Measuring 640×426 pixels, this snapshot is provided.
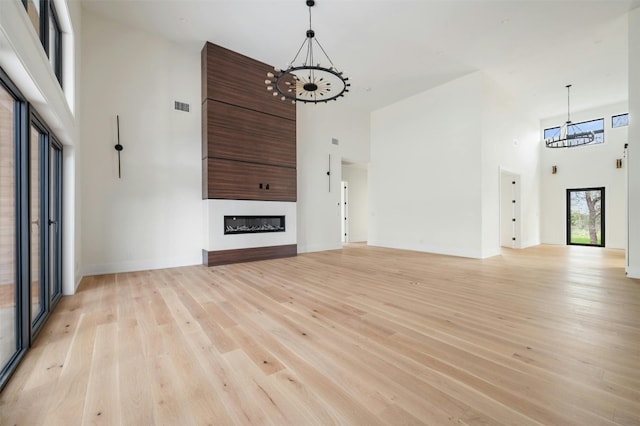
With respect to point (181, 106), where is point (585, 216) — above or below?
below

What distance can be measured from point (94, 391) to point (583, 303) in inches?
179

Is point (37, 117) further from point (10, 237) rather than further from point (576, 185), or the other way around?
point (576, 185)

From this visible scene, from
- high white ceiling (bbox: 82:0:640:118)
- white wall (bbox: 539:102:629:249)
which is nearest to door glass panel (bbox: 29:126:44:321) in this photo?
high white ceiling (bbox: 82:0:640:118)

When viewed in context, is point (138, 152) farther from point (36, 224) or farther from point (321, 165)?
point (321, 165)

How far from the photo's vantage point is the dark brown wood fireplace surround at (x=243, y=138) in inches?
211

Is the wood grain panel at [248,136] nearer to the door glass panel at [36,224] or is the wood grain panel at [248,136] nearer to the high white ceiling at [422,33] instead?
the high white ceiling at [422,33]

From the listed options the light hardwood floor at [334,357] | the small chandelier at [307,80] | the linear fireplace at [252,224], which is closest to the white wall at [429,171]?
the small chandelier at [307,80]

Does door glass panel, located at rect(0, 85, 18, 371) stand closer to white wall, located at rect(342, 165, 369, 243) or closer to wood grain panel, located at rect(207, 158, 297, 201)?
wood grain panel, located at rect(207, 158, 297, 201)

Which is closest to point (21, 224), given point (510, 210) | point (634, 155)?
point (634, 155)

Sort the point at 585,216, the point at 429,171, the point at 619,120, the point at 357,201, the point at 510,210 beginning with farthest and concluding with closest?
the point at 357,201 < the point at 585,216 < the point at 510,210 < the point at 619,120 < the point at 429,171

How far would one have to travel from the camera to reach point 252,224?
19.6ft

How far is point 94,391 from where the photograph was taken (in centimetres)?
160

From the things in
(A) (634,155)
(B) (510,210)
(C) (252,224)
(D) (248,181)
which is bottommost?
(C) (252,224)

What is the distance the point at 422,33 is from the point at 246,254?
5376mm
